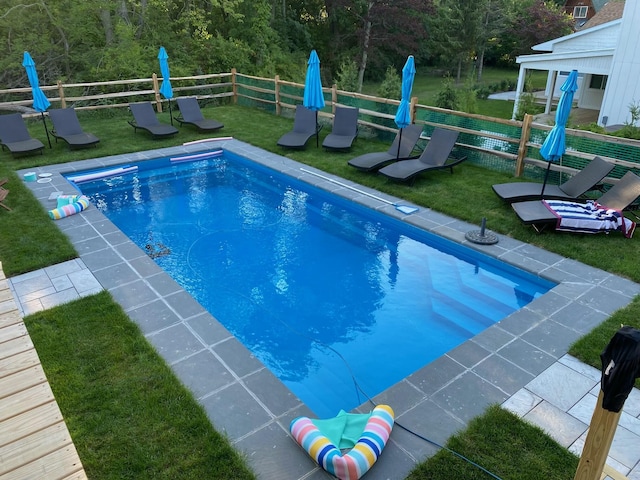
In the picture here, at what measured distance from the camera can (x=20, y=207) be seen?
8430mm

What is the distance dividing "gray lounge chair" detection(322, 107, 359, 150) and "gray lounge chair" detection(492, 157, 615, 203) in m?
4.65

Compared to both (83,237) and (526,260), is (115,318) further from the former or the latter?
(526,260)

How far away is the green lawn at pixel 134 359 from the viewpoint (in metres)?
3.63

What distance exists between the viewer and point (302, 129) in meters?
12.5

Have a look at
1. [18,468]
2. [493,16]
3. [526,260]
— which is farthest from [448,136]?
[493,16]

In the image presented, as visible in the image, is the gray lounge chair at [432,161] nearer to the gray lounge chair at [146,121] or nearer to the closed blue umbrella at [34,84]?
the gray lounge chair at [146,121]

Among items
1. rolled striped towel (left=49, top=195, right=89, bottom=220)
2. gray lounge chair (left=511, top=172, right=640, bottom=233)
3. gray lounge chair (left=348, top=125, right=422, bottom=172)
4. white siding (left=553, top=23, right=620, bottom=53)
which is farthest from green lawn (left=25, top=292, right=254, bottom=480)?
white siding (left=553, top=23, right=620, bottom=53)

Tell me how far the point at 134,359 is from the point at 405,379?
2.64 meters

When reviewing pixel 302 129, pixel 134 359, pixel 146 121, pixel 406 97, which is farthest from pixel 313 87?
pixel 134 359

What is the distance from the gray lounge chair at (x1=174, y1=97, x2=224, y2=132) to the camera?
1352cm

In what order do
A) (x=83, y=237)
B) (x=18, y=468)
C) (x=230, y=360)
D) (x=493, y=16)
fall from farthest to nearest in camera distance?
(x=493, y=16)
(x=83, y=237)
(x=230, y=360)
(x=18, y=468)

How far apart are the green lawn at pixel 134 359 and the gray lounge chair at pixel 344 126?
8.47 feet

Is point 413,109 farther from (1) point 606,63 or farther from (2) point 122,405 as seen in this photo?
(1) point 606,63

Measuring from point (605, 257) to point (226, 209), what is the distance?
647 cm
